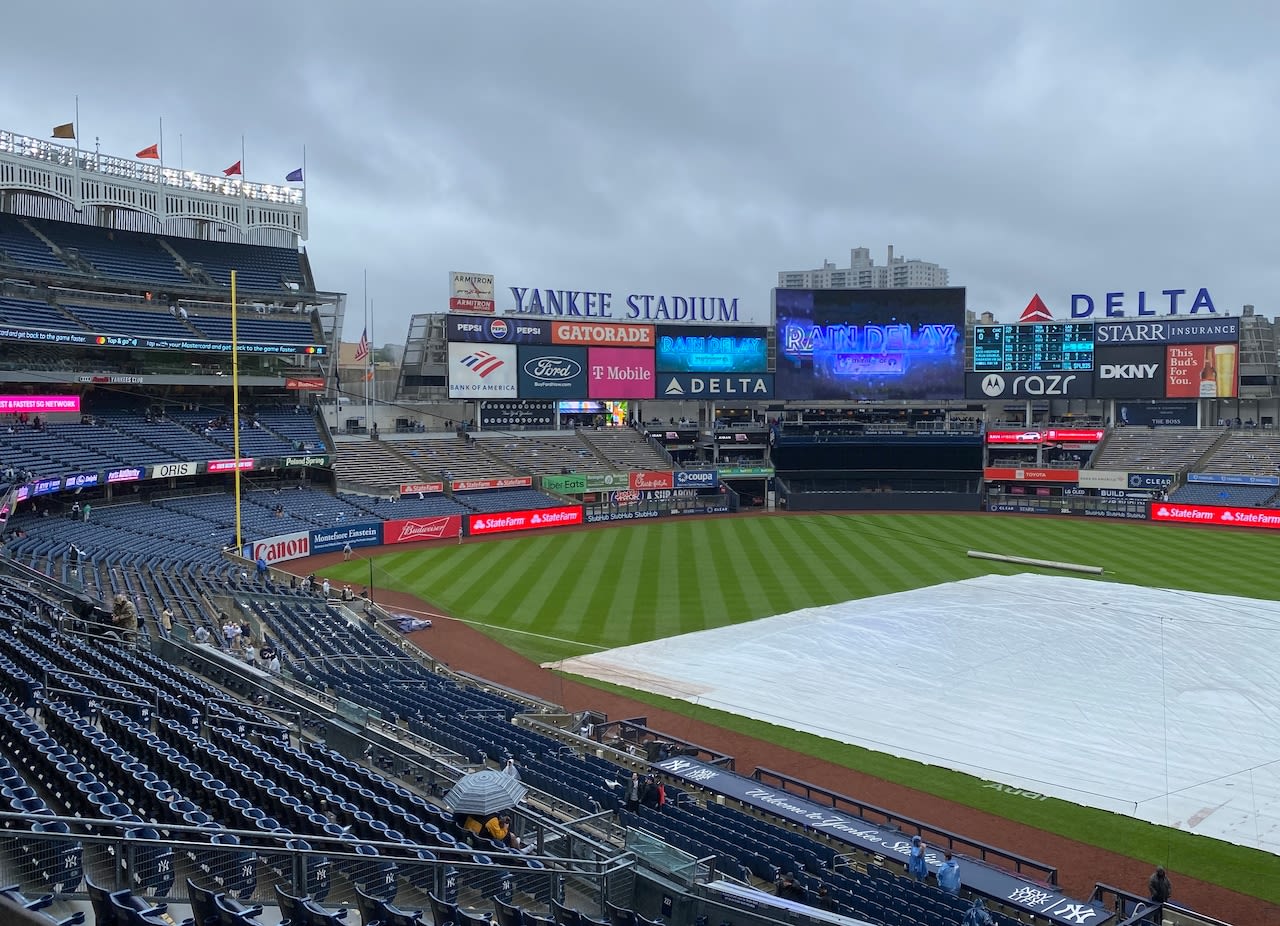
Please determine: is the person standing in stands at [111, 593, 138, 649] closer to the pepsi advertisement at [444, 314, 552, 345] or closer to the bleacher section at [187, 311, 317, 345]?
the bleacher section at [187, 311, 317, 345]

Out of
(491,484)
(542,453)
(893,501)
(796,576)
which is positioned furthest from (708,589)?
(893,501)

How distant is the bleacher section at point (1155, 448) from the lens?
63.8m

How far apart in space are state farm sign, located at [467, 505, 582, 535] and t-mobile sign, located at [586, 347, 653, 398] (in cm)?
1232

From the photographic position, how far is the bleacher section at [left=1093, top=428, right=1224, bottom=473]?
6384 centimetres

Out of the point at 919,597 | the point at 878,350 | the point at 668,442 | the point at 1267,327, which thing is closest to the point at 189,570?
the point at 919,597

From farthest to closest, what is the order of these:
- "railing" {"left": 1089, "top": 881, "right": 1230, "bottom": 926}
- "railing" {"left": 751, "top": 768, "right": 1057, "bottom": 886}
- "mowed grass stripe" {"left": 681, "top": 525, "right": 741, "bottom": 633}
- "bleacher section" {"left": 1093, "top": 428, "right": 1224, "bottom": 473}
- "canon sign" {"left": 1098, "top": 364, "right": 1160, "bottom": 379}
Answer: "canon sign" {"left": 1098, "top": 364, "right": 1160, "bottom": 379}, "bleacher section" {"left": 1093, "top": 428, "right": 1224, "bottom": 473}, "mowed grass stripe" {"left": 681, "top": 525, "right": 741, "bottom": 633}, "railing" {"left": 751, "top": 768, "right": 1057, "bottom": 886}, "railing" {"left": 1089, "top": 881, "right": 1230, "bottom": 926}

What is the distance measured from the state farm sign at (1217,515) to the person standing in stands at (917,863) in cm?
5118

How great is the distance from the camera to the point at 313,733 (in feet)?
55.0

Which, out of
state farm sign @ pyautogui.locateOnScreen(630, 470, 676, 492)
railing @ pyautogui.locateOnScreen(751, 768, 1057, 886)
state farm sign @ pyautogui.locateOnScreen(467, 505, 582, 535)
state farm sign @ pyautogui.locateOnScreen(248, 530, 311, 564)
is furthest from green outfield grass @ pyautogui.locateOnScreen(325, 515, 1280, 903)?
state farm sign @ pyautogui.locateOnScreen(630, 470, 676, 492)

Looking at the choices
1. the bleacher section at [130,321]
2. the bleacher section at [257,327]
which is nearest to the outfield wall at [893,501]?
the bleacher section at [257,327]

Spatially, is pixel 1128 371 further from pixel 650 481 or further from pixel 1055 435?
pixel 650 481

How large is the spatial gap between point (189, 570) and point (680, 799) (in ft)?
72.9

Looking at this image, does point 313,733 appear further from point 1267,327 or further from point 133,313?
point 1267,327

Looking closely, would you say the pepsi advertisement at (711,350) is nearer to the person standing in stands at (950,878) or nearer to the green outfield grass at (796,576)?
the green outfield grass at (796,576)
